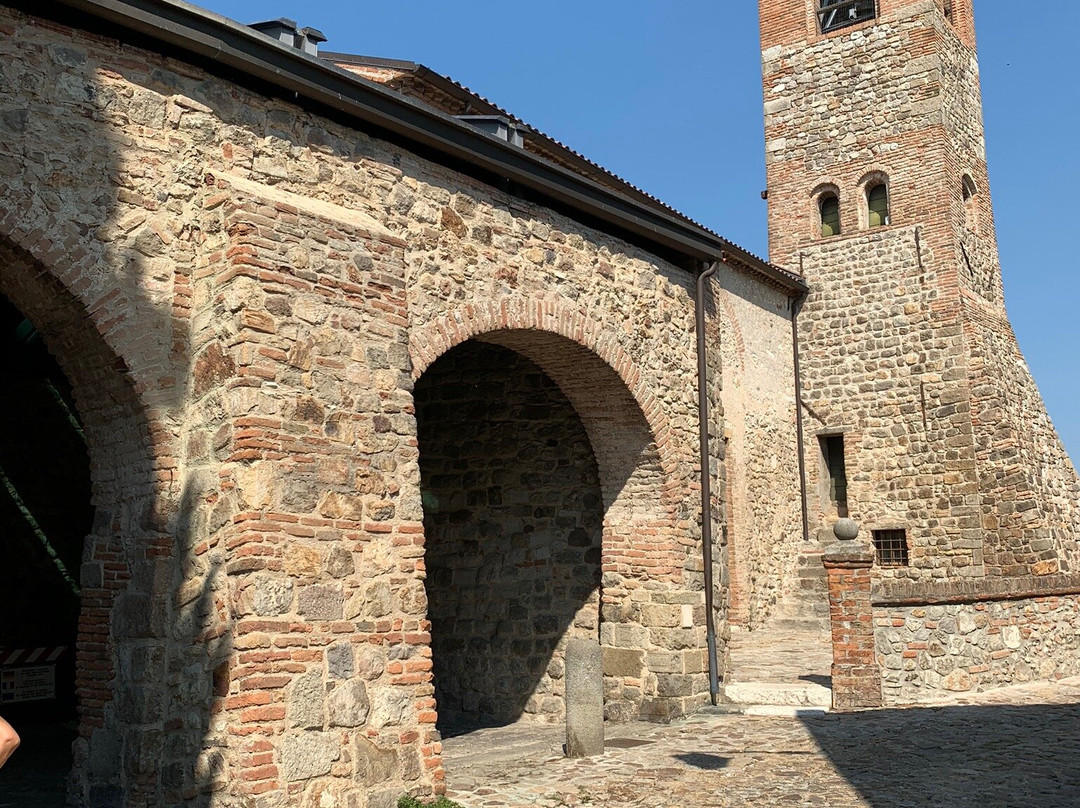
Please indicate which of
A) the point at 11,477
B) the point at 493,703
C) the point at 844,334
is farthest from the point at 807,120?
the point at 11,477

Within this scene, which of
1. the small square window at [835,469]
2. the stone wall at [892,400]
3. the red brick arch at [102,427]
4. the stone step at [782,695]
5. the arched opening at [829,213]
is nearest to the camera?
the red brick arch at [102,427]

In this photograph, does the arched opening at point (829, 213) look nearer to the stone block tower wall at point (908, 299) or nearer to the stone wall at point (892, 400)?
the stone block tower wall at point (908, 299)

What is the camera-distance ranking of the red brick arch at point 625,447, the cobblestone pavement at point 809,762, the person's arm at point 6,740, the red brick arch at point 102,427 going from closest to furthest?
the person's arm at point 6,740, the red brick arch at point 102,427, the cobblestone pavement at point 809,762, the red brick arch at point 625,447

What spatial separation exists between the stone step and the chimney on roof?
6.22m

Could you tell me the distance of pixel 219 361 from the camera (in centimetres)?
552

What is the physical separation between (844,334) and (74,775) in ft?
48.9

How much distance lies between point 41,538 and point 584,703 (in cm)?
558

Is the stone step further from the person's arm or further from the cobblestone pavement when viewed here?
the person's arm

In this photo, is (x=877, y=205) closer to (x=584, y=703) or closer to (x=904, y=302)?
(x=904, y=302)

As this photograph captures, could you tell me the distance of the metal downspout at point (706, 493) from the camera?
908cm

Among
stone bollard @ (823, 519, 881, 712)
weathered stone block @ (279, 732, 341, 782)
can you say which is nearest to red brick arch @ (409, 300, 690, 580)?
stone bollard @ (823, 519, 881, 712)

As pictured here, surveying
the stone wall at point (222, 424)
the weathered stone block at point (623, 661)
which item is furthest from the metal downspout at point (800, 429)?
the stone wall at point (222, 424)

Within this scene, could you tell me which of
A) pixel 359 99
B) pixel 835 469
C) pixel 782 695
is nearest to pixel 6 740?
pixel 359 99

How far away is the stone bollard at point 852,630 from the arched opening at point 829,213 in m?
10.8
